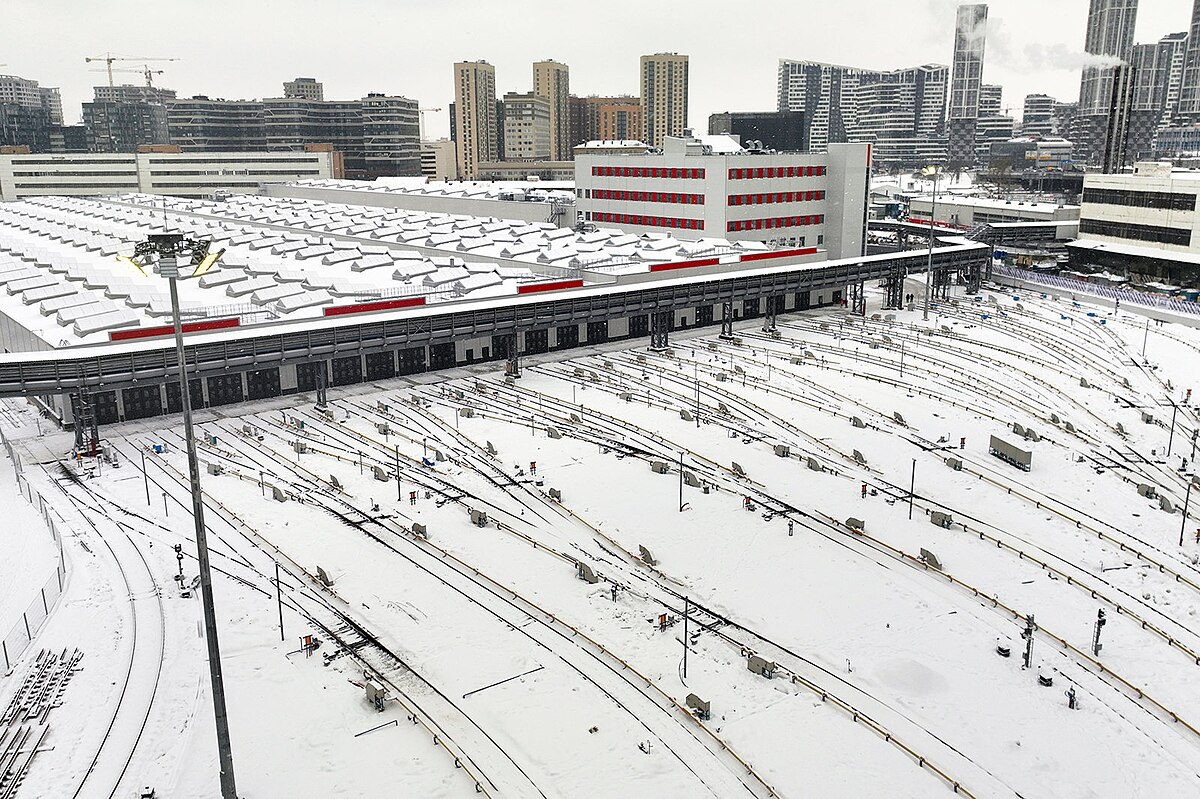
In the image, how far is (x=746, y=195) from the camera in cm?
8700

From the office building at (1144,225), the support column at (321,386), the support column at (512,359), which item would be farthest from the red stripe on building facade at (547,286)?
the office building at (1144,225)

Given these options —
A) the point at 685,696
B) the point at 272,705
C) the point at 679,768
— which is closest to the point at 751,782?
the point at 679,768

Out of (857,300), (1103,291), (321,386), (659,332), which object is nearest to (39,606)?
(321,386)

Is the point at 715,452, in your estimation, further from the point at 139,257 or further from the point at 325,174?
the point at 325,174

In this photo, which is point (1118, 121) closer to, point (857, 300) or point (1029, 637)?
point (857, 300)

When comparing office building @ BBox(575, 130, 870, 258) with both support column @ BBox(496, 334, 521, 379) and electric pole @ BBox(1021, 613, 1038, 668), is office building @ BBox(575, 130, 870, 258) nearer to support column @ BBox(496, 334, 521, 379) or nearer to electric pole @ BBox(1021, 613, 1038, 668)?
support column @ BBox(496, 334, 521, 379)

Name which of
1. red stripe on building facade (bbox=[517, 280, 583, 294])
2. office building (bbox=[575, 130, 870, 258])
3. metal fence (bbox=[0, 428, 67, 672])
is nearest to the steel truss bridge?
red stripe on building facade (bbox=[517, 280, 583, 294])

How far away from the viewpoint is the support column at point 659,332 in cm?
6438

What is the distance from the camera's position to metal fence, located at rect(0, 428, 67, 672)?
25.2 meters

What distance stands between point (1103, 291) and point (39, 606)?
8891 centimetres

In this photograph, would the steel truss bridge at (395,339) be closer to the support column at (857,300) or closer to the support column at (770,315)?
the support column at (770,315)

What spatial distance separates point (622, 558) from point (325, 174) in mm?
171458

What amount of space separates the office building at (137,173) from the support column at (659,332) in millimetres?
130719

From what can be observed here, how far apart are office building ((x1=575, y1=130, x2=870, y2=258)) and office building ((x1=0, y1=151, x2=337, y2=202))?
10391 cm
